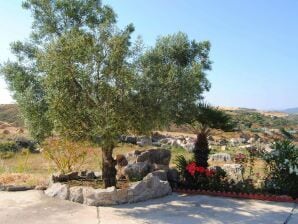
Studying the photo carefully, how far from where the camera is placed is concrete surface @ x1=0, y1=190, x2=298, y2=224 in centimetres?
955

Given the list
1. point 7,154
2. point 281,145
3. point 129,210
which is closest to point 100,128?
point 129,210

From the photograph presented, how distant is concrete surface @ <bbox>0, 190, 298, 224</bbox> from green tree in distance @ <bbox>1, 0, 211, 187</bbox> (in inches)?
65.9

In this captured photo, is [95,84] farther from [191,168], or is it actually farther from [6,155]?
[6,155]

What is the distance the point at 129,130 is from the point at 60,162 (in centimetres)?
613

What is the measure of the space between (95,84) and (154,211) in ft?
11.1

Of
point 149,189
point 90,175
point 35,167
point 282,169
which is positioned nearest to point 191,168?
point 149,189

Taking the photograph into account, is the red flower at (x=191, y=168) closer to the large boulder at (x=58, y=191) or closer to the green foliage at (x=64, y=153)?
the large boulder at (x=58, y=191)

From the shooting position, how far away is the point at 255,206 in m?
10.6

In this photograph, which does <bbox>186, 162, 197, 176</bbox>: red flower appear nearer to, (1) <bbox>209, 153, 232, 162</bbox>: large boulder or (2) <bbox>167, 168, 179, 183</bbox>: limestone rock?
(2) <bbox>167, 168, 179, 183</bbox>: limestone rock

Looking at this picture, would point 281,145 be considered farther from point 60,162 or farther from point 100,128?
point 60,162

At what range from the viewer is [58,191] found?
11.7 m

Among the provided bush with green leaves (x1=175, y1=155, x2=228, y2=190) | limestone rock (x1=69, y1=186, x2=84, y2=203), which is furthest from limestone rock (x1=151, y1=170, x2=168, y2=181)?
limestone rock (x1=69, y1=186, x2=84, y2=203)

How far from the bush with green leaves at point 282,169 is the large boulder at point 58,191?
5287 millimetres

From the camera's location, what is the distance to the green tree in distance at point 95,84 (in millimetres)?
10562
